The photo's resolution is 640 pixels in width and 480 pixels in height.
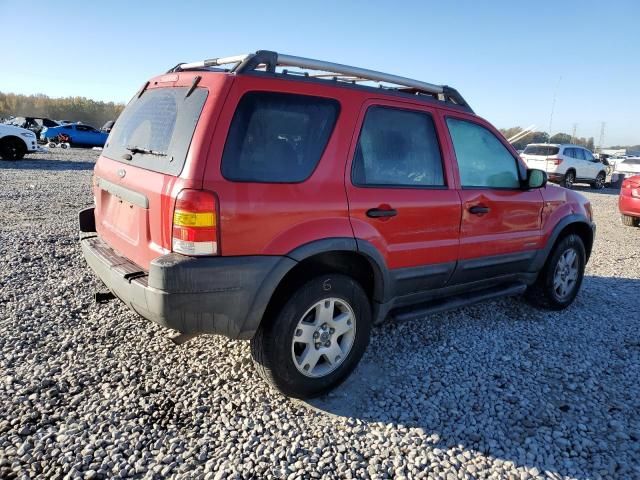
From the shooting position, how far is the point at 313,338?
9.70ft

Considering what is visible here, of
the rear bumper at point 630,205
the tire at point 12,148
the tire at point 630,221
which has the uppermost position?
the tire at point 12,148

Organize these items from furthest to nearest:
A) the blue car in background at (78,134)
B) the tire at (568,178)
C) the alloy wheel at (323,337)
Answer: the blue car in background at (78,134)
the tire at (568,178)
the alloy wheel at (323,337)

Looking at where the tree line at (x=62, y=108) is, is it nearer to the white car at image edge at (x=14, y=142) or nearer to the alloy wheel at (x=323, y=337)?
the white car at image edge at (x=14, y=142)

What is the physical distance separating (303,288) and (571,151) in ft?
64.8

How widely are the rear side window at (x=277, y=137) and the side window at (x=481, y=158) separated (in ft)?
4.17

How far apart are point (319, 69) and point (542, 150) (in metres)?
18.2

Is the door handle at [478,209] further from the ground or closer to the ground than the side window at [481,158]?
closer to the ground

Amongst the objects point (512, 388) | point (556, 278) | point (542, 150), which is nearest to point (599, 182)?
point (542, 150)

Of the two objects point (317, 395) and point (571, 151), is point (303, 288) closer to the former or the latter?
point (317, 395)

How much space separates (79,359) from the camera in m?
3.22

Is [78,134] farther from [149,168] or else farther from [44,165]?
[149,168]

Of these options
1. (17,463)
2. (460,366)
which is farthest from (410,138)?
(17,463)

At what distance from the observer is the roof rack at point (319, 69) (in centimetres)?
275

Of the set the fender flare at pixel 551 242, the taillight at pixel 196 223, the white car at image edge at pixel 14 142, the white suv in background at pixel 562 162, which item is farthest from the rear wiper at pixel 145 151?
the white suv in background at pixel 562 162
